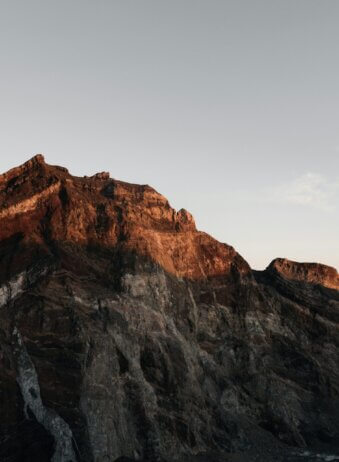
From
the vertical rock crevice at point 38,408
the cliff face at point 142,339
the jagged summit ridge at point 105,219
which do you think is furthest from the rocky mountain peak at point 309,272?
the vertical rock crevice at point 38,408

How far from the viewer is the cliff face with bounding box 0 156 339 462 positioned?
67.9 m

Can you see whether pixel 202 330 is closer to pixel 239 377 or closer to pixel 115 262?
pixel 239 377

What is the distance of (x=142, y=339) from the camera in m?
82.2

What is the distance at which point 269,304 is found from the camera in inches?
4444

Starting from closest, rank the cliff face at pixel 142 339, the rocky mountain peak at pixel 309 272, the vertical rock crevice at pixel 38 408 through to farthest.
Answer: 1. the vertical rock crevice at pixel 38 408
2. the cliff face at pixel 142 339
3. the rocky mountain peak at pixel 309 272

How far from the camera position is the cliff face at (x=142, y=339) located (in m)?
67.9

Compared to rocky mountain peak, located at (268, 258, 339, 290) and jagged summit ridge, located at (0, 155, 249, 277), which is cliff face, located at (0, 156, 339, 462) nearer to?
jagged summit ridge, located at (0, 155, 249, 277)

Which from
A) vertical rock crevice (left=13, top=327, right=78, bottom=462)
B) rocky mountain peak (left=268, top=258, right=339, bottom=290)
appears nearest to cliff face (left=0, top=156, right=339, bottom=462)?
vertical rock crevice (left=13, top=327, right=78, bottom=462)

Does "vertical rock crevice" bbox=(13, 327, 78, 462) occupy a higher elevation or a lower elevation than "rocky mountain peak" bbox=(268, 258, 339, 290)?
lower

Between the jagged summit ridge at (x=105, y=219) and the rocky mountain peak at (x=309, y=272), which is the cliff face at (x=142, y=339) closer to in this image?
the jagged summit ridge at (x=105, y=219)

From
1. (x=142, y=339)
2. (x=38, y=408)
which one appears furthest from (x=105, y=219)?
(x=38, y=408)

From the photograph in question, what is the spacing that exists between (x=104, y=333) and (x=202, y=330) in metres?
27.1

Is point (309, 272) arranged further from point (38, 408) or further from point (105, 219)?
point (38, 408)

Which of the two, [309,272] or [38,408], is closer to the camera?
[38,408]
